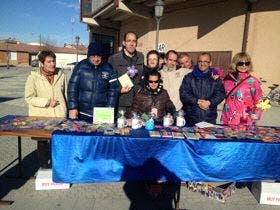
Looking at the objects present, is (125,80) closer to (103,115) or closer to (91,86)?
(91,86)

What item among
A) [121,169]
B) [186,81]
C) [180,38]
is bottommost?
Result: [121,169]

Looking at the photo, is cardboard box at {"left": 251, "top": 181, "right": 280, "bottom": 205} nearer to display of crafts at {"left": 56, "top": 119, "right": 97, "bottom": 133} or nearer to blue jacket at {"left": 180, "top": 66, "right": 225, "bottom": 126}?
blue jacket at {"left": 180, "top": 66, "right": 225, "bottom": 126}

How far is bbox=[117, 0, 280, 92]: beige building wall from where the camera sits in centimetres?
1209

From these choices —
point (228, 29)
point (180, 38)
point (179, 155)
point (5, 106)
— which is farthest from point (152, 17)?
point (179, 155)

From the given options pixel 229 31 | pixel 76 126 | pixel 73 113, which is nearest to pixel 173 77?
pixel 73 113

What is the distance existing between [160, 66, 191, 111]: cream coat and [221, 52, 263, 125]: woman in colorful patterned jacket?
Answer: 79cm

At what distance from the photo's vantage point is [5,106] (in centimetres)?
1103

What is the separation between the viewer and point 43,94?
462 centimetres

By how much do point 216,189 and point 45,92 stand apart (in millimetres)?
2979

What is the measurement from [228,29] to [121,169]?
1124 centimetres

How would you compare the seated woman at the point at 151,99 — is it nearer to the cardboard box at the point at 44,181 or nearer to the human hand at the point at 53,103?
the human hand at the point at 53,103

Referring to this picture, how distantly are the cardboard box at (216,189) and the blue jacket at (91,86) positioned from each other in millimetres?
1824

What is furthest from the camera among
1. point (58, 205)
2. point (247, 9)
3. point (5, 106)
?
point (247, 9)

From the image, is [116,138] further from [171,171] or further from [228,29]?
[228,29]
